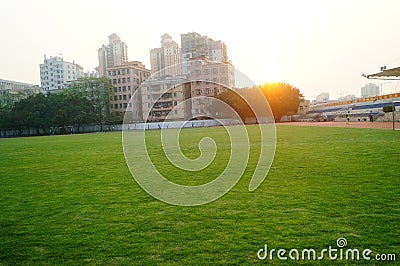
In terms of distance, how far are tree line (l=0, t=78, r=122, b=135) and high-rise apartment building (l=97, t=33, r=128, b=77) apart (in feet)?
178

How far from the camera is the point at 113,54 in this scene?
11869 cm

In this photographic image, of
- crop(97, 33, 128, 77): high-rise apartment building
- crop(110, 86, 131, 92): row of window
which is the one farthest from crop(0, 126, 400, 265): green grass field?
crop(97, 33, 128, 77): high-rise apartment building

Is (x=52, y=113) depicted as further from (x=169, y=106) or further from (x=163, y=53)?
(x=163, y=53)

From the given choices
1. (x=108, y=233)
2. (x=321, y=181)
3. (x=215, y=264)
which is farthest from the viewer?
(x=321, y=181)

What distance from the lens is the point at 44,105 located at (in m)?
59.5

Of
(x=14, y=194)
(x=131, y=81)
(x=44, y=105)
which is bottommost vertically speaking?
(x=14, y=194)

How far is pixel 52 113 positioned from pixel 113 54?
63881mm

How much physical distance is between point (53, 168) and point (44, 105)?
5349cm

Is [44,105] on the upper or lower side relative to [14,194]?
upper

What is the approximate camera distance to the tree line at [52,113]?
58.8 meters

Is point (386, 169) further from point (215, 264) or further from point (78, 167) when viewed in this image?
point (78, 167)

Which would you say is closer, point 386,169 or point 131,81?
point 386,169

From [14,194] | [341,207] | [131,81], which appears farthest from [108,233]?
[131,81]

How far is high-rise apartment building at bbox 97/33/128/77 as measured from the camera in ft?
387
